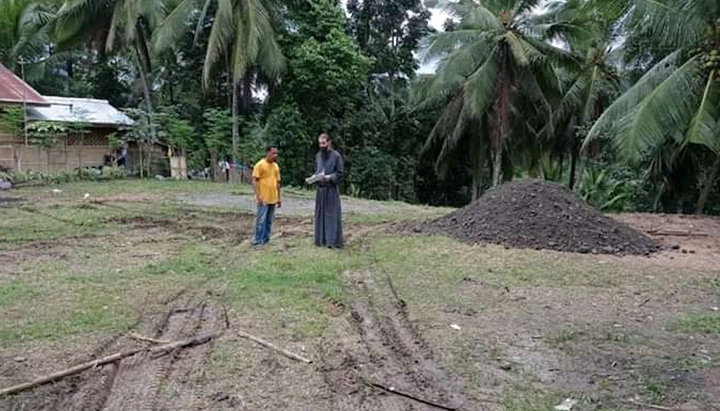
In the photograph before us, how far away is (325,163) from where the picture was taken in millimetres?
8570

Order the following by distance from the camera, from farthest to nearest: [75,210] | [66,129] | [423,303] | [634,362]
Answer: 1. [66,129]
2. [75,210]
3. [423,303]
4. [634,362]

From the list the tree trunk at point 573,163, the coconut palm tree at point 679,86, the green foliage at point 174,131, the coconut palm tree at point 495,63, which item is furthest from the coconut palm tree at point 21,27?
the coconut palm tree at point 679,86

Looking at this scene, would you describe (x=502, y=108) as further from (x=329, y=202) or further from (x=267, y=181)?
(x=267, y=181)

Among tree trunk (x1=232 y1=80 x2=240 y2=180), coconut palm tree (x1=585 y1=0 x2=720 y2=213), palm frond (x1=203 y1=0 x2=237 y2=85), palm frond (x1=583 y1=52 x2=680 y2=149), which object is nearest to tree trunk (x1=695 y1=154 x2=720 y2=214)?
palm frond (x1=583 y1=52 x2=680 y2=149)

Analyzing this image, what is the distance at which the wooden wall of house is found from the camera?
65.2 ft

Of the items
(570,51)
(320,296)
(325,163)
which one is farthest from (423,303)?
(570,51)

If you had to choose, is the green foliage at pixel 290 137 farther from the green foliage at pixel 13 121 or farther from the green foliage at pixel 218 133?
the green foliage at pixel 13 121

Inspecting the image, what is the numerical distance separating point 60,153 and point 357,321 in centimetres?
1940

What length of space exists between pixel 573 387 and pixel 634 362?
0.76m

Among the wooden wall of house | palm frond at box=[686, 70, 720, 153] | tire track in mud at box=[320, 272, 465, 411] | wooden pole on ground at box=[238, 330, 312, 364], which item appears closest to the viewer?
tire track in mud at box=[320, 272, 465, 411]

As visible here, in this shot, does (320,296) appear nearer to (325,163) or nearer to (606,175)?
(325,163)

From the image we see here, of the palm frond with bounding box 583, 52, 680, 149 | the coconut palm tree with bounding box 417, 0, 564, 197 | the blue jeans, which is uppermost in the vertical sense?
the coconut palm tree with bounding box 417, 0, 564, 197

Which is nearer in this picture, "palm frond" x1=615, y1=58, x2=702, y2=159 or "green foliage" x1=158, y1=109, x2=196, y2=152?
"palm frond" x1=615, y1=58, x2=702, y2=159

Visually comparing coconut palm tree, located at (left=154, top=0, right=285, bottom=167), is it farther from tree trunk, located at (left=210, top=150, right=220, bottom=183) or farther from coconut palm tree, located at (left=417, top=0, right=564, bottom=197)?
coconut palm tree, located at (left=417, top=0, right=564, bottom=197)
